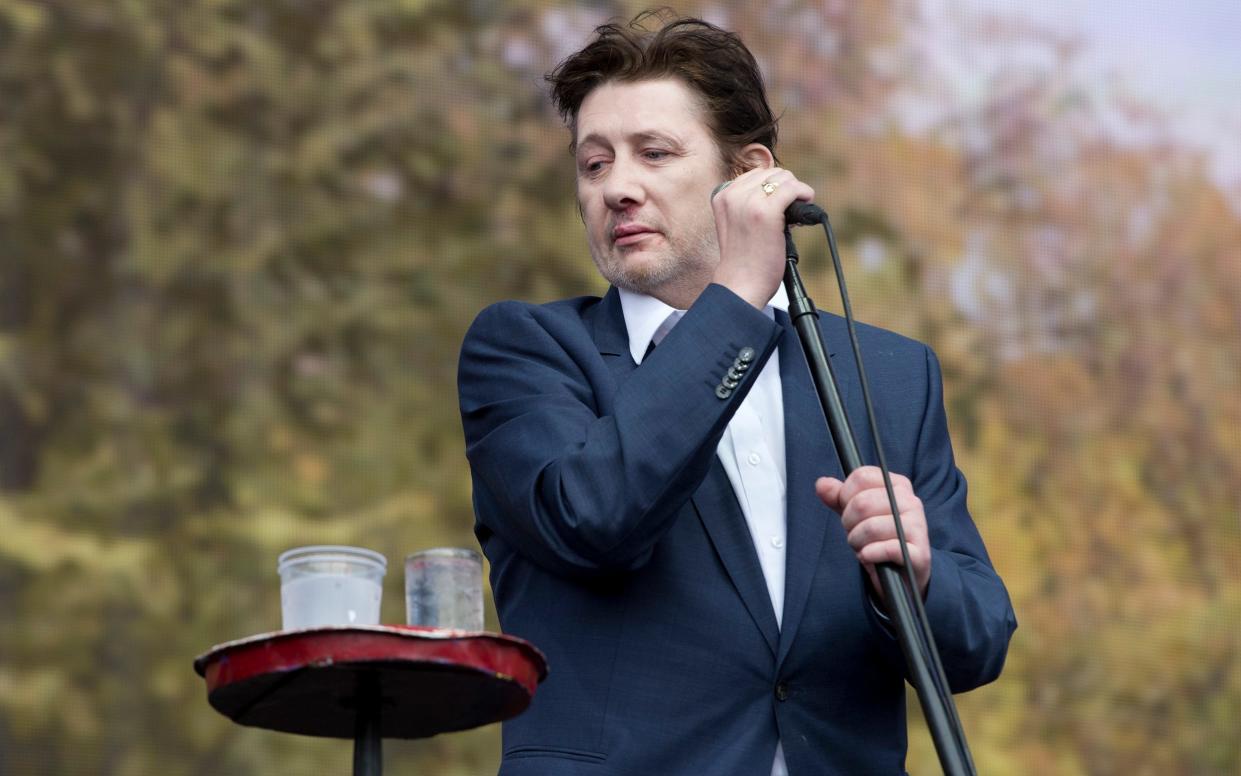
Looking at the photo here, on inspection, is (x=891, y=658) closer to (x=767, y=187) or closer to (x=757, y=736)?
(x=757, y=736)

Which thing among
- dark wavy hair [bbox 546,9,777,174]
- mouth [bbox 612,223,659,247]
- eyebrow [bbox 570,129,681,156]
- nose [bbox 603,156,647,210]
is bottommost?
mouth [bbox 612,223,659,247]

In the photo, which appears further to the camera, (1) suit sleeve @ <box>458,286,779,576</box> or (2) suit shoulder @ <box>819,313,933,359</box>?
(2) suit shoulder @ <box>819,313,933,359</box>

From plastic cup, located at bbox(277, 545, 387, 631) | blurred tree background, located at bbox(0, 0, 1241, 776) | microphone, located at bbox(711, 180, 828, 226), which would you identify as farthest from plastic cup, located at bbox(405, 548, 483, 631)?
blurred tree background, located at bbox(0, 0, 1241, 776)

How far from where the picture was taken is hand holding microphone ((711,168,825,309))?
1.88 meters

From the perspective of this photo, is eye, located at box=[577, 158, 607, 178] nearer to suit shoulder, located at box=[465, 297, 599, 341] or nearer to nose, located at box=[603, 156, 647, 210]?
nose, located at box=[603, 156, 647, 210]

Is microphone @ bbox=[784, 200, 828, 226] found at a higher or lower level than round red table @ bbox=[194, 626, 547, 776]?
higher

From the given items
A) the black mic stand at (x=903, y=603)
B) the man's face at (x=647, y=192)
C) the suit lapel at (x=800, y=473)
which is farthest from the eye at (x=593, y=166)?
the black mic stand at (x=903, y=603)

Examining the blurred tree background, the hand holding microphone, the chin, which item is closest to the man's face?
the chin

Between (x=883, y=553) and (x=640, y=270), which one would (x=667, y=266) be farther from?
(x=883, y=553)

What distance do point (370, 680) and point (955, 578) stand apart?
70 centimetres

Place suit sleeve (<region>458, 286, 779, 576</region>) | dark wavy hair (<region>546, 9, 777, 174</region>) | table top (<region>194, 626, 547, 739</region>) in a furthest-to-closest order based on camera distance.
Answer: dark wavy hair (<region>546, 9, 777, 174</region>) < suit sleeve (<region>458, 286, 779, 576</region>) < table top (<region>194, 626, 547, 739</region>)

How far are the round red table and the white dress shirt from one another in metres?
0.45

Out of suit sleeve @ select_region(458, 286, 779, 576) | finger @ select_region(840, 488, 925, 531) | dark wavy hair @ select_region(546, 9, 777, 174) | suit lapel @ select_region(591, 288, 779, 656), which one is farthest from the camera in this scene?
dark wavy hair @ select_region(546, 9, 777, 174)

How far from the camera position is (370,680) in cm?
154
